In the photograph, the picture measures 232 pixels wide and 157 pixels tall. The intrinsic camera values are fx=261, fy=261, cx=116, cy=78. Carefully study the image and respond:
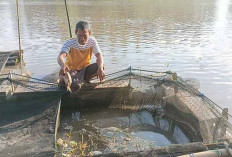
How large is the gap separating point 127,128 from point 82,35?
182 centimetres

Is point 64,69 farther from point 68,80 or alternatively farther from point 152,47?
point 152,47

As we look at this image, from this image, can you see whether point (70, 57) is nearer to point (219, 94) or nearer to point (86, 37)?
point (86, 37)

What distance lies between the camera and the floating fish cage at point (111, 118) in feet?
11.4

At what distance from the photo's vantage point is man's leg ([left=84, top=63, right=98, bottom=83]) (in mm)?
4777

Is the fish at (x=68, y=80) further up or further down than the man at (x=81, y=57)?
further down

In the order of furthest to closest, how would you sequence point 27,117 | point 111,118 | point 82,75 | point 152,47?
1. point 152,47
2. point 111,118
3. point 82,75
4. point 27,117

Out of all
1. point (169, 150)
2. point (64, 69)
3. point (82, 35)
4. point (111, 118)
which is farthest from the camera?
point (111, 118)

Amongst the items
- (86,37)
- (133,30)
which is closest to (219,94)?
(86,37)

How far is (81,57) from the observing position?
486 centimetres

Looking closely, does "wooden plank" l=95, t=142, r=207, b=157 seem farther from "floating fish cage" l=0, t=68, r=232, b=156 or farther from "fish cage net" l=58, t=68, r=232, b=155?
"fish cage net" l=58, t=68, r=232, b=155

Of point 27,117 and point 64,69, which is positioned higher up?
point 64,69

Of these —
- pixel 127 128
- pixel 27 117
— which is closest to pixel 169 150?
pixel 127 128

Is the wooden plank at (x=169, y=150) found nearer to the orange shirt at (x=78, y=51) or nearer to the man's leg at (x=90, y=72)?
the man's leg at (x=90, y=72)

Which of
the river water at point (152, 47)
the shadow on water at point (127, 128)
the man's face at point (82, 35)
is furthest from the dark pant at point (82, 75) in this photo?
the river water at point (152, 47)
